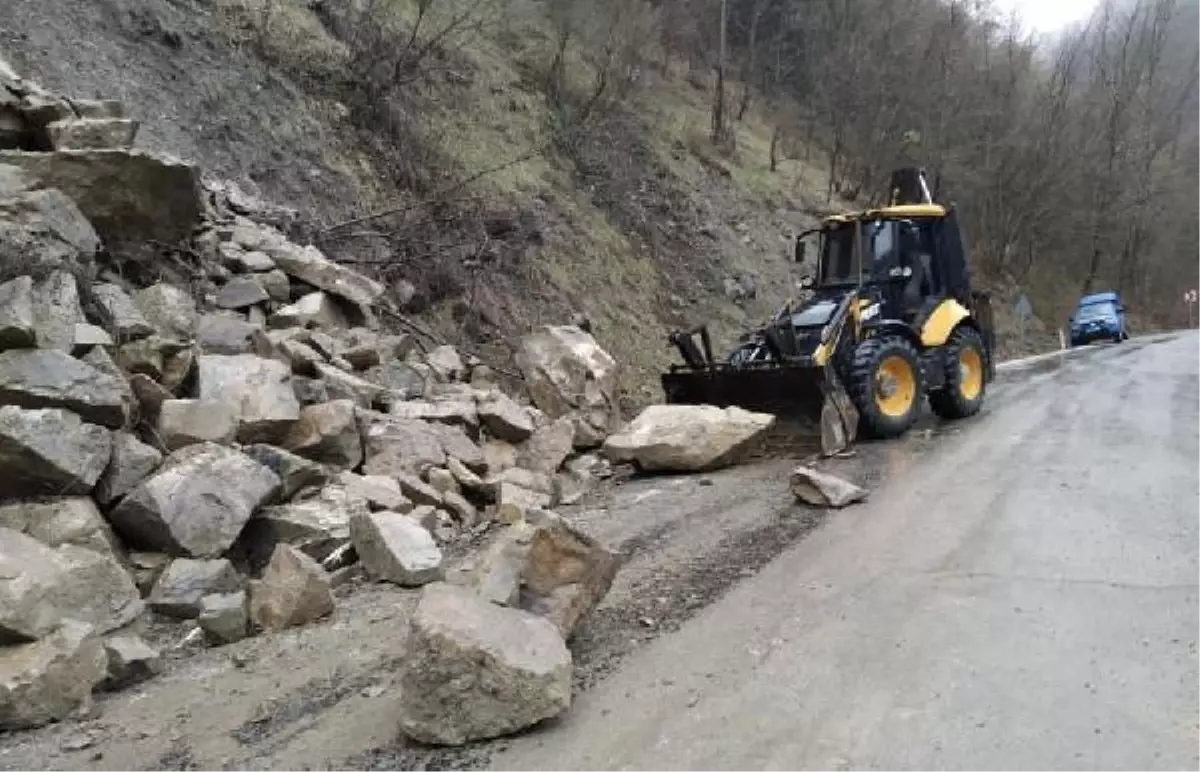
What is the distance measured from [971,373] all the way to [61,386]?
9920 millimetres

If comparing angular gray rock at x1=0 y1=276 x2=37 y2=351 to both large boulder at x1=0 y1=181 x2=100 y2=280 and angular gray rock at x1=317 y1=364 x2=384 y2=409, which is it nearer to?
large boulder at x1=0 y1=181 x2=100 y2=280

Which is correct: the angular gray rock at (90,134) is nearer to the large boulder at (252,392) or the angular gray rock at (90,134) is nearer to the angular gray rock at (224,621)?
the large boulder at (252,392)

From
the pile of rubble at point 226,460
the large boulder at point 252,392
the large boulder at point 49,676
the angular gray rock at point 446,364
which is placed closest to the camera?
the large boulder at point 49,676

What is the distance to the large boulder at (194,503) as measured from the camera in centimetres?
522

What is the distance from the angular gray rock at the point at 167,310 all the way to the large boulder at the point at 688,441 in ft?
13.0

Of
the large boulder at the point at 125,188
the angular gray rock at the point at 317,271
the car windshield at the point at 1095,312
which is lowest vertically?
the car windshield at the point at 1095,312

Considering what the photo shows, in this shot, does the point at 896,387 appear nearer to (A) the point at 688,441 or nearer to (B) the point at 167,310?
(A) the point at 688,441

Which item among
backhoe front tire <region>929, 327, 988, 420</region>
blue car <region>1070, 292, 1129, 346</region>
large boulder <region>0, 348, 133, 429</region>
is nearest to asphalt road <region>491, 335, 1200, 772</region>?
large boulder <region>0, 348, 133, 429</region>

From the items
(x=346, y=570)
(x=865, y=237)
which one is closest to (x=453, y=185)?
(x=865, y=237)

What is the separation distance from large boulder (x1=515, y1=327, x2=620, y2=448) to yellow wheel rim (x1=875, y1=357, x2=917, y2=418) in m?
2.97

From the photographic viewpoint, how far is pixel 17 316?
5.32m

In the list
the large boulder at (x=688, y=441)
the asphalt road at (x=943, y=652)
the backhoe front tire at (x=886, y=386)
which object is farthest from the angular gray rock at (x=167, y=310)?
the backhoe front tire at (x=886, y=386)

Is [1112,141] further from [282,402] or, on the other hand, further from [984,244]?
[282,402]

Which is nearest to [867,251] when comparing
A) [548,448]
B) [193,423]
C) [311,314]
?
[548,448]
